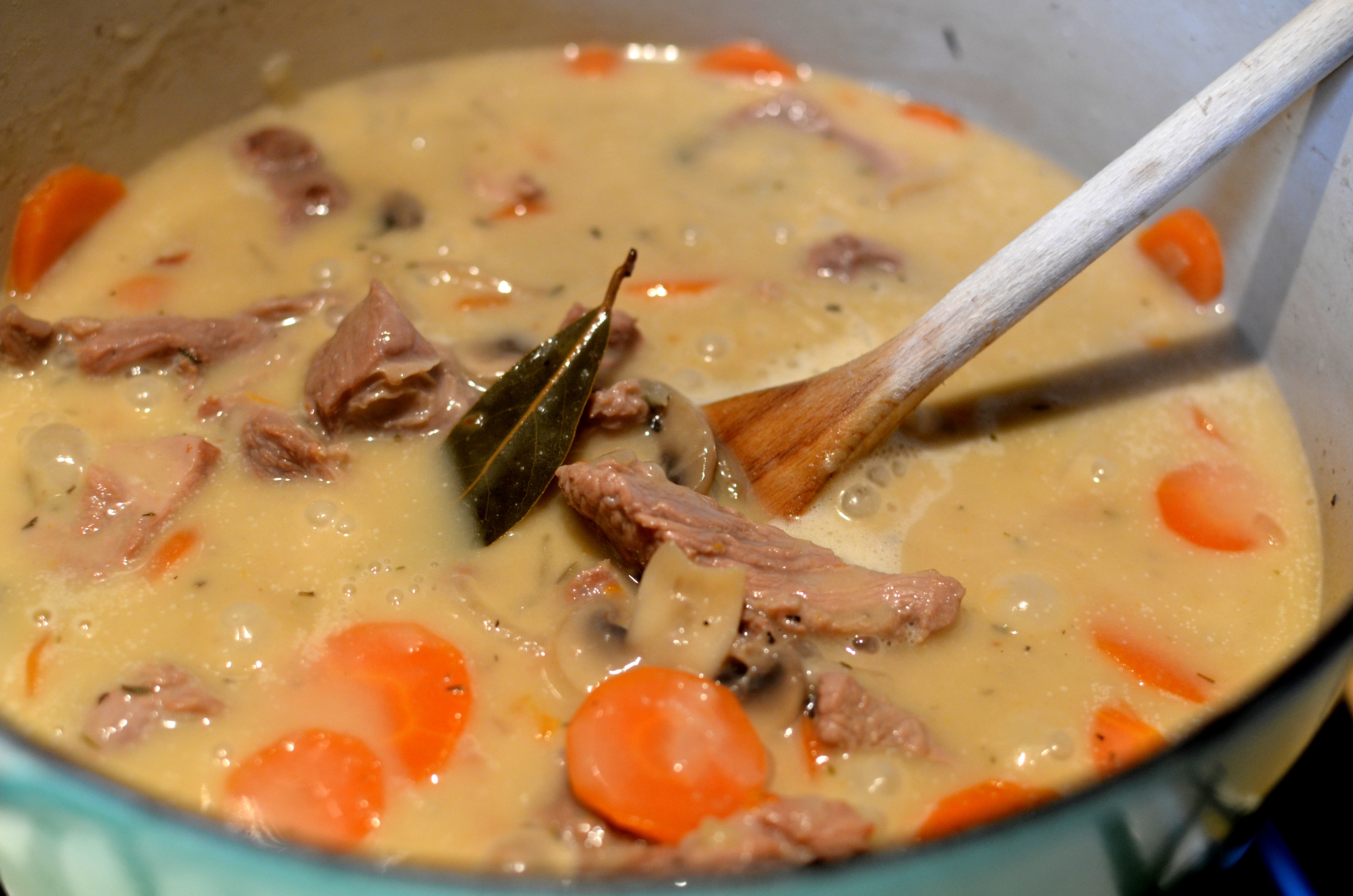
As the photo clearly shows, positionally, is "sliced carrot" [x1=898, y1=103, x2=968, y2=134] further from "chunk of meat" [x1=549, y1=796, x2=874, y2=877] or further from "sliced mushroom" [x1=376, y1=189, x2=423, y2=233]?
"chunk of meat" [x1=549, y1=796, x2=874, y2=877]

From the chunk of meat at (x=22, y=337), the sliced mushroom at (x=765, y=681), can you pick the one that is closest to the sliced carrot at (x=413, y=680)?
the sliced mushroom at (x=765, y=681)

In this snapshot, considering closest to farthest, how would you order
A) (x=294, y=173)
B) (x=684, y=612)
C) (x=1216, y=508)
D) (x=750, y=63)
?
(x=684, y=612)
(x=1216, y=508)
(x=294, y=173)
(x=750, y=63)

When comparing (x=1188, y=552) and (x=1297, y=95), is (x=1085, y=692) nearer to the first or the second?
(x=1188, y=552)

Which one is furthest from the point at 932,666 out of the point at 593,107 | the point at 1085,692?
the point at 593,107

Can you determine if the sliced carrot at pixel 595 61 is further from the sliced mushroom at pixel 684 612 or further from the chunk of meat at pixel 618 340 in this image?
the sliced mushroom at pixel 684 612

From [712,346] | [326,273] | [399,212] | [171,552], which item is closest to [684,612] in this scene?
[712,346]

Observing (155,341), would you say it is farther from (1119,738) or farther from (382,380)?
(1119,738)

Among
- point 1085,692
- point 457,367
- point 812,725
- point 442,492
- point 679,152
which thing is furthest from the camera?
point 679,152
